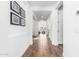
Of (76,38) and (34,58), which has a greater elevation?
(76,38)

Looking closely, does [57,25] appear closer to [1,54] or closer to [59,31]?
[59,31]

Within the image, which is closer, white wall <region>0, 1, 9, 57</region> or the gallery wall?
white wall <region>0, 1, 9, 57</region>

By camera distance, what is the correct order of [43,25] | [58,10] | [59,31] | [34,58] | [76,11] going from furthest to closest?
1. [43,25]
2. [59,31]
3. [58,10]
4. [34,58]
5. [76,11]

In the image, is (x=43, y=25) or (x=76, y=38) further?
(x=43, y=25)

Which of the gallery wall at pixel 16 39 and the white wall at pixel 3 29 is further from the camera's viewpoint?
the gallery wall at pixel 16 39

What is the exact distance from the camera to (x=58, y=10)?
599 centimetres

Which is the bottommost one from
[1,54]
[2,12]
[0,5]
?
[1,54]

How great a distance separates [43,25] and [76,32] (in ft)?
55.7

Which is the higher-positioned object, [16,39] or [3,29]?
[3,29]

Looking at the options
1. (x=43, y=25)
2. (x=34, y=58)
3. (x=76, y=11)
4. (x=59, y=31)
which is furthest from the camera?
(x=43, y=25)

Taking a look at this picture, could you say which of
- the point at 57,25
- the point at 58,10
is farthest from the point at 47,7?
the point at 57,25

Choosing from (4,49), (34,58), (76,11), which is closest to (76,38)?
(76,11)

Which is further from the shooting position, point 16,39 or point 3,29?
point 16,39

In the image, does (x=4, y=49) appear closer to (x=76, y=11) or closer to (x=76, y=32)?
(x=76, y=32)
